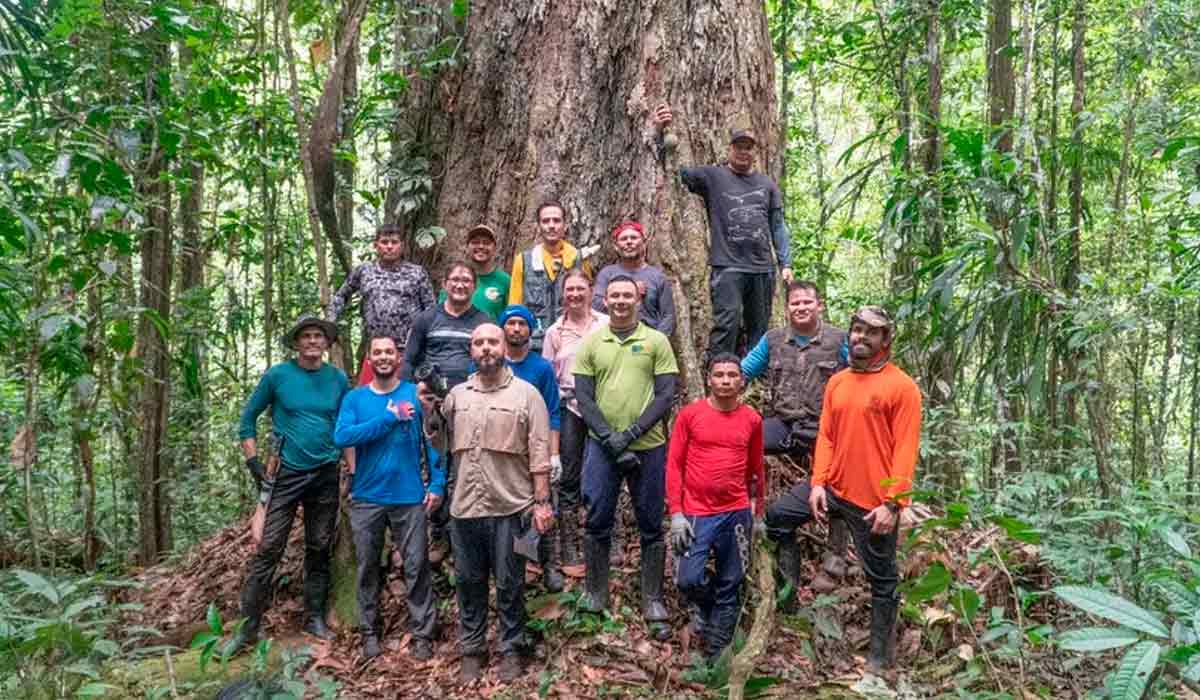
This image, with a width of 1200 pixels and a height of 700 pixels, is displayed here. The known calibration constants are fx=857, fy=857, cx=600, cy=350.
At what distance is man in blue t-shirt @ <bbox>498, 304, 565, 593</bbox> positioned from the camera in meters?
5.64

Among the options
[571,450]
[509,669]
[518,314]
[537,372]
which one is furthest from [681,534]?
[518,314]

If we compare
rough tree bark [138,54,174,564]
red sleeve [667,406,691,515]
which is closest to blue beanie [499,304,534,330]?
red sleeve [667,406,691,515]

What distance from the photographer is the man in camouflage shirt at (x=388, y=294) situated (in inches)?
260

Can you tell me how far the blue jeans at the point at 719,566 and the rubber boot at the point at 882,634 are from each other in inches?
31.8

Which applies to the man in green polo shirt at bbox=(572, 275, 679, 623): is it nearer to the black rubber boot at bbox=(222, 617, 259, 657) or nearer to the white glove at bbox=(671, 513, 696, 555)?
the white glove at bbox=(671, 513, 696, 555)

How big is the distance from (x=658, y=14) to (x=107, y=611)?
6450 mm

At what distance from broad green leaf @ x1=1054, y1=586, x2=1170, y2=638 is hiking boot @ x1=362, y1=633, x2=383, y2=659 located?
4.42 meters

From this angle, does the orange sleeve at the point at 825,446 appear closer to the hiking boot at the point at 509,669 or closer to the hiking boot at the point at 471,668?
the hiking boot at the point at 509,669

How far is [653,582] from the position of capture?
17.8 ft

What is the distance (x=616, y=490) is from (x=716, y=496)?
64 cm

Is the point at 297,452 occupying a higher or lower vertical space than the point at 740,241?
lower

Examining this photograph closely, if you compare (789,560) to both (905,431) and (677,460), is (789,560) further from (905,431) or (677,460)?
(905,431)

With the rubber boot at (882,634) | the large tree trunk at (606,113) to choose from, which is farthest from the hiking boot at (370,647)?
the large tree trunk at (606,113)

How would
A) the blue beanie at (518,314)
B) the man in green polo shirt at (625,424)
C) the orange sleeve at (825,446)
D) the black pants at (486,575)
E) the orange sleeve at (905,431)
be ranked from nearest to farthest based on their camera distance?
the orange sleeve at (905,431), the orange sleeve at (825,446), the black pants at (486,575), the man in green polo shirt at (625,424), the blue beanie at (518,314)
